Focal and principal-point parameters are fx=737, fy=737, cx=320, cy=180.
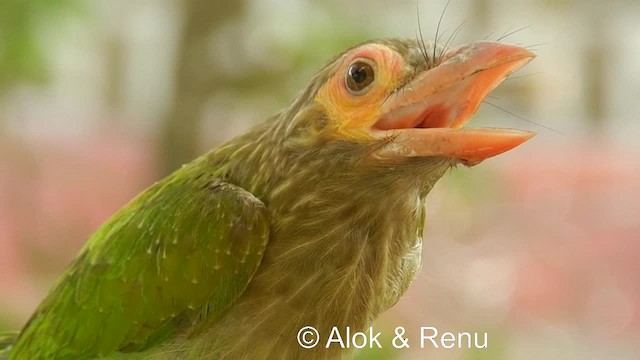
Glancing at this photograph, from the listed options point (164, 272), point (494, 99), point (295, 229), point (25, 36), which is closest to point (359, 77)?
point (295, 229)

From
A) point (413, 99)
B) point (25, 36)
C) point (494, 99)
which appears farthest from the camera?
point (25, 36)

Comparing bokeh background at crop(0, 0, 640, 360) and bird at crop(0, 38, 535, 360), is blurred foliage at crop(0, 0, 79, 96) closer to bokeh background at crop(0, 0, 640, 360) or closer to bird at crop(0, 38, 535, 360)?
bokeh background at crop(0, 0, 640, 360)

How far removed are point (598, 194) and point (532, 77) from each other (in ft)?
0.91

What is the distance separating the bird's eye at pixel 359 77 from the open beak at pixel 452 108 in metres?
0.03

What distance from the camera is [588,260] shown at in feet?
4.80

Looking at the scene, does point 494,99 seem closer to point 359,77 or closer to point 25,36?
point 359,77

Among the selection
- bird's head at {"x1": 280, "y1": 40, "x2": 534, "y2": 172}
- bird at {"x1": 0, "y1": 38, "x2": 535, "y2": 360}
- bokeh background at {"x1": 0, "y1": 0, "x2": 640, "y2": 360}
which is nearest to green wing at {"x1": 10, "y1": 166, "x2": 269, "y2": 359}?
bird at {"x1": 0, "y1": 38, "x2": 535, "y2": 360}

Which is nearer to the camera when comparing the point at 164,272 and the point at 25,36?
the point at 164,272

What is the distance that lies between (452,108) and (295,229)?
249mm

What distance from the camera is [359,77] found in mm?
879

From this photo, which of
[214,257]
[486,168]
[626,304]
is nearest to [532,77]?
[486,168]

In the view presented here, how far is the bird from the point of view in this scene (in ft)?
2.82

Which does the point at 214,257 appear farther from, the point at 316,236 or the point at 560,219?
the point at 560,219

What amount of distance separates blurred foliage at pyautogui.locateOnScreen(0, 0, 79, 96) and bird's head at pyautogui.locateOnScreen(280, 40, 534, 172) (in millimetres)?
861
